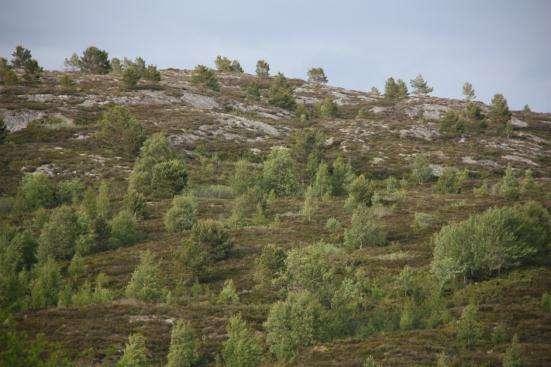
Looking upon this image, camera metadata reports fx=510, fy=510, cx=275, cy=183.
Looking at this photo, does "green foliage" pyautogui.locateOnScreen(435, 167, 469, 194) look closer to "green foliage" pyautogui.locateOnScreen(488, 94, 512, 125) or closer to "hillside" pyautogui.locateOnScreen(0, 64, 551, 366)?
"hillside" pyautogui.locateOnScreen(0, 64, 551, 366)

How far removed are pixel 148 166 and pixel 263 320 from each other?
36.0 m

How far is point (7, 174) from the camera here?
58.7 m

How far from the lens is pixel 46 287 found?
3072 centimetres

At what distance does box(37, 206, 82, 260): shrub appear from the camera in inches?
1513

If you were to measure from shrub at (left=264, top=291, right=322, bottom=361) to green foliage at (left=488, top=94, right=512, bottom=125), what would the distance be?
8277cm

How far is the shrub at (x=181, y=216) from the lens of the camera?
4638 cm

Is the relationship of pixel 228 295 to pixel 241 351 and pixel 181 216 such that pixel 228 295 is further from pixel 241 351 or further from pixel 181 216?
pixel 181 216

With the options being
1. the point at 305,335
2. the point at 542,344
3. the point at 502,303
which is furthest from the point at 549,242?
the point at 305,335

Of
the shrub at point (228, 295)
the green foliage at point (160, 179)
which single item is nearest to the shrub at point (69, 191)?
the green foliage at point (160, 179)

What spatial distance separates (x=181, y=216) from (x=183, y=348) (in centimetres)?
2468

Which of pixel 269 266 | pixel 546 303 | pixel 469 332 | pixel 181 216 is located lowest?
pixel 469 332

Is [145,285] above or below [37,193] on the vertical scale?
below

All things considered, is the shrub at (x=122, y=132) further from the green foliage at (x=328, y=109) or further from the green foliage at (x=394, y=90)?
the green foliage at (x=394, y=90)

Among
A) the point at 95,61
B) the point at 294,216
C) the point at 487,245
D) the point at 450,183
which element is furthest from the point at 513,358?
the point at 95,61
